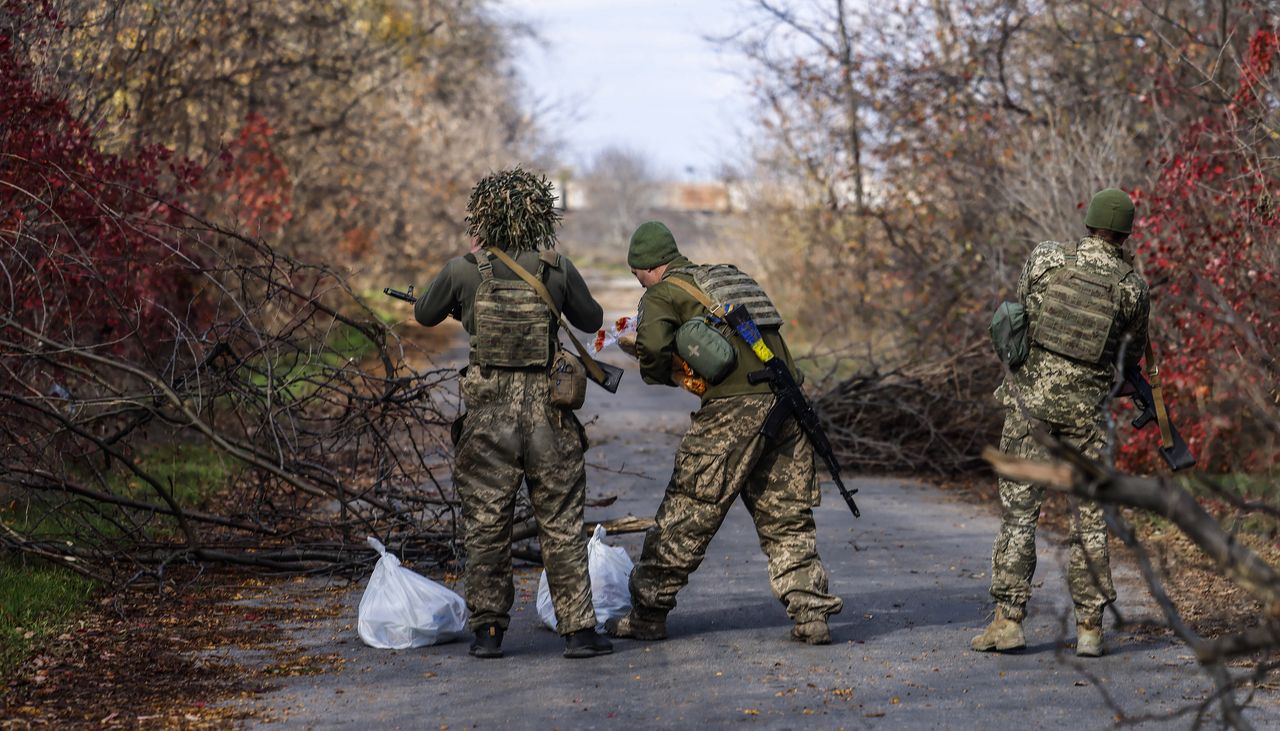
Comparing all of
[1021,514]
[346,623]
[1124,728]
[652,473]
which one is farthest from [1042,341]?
[652,473]

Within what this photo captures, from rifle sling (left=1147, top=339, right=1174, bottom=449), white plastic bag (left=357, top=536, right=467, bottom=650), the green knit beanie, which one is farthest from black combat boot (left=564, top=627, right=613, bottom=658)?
rifle sling (left=1147, top=339, right=1174, bottom=449)

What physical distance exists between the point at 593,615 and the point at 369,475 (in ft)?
11.8

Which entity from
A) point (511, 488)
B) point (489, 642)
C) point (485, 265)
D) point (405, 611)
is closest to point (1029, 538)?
point (511, 488)

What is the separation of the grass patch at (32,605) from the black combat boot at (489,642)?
75.8 inches

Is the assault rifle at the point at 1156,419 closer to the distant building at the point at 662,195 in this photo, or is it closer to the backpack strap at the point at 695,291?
the backpack strap at the point at 695,291

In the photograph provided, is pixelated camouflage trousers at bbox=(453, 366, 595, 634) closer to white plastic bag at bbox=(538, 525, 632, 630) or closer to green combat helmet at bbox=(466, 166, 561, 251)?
white plastic bag at bbox=(538, 525, 632, 630)

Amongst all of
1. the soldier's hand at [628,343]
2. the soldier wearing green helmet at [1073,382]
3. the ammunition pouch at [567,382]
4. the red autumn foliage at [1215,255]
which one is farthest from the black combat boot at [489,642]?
the red autumn foliage at [1215,255]

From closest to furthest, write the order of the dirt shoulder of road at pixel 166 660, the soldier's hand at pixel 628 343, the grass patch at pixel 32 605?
the dirt shoulder of road at pixel 166 660
the grass patch at pixel 32 605
the soldier's hand at pixel 628 343

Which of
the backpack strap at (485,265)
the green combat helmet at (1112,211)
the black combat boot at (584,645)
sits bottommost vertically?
the black combat boot at (584,645)

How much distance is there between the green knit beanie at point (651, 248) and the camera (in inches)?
271

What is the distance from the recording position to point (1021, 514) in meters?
6.66

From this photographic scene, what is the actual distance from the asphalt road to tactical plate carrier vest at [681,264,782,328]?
1514mm

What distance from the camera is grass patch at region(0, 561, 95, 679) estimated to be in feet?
21.1

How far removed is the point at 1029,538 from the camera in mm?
6648
